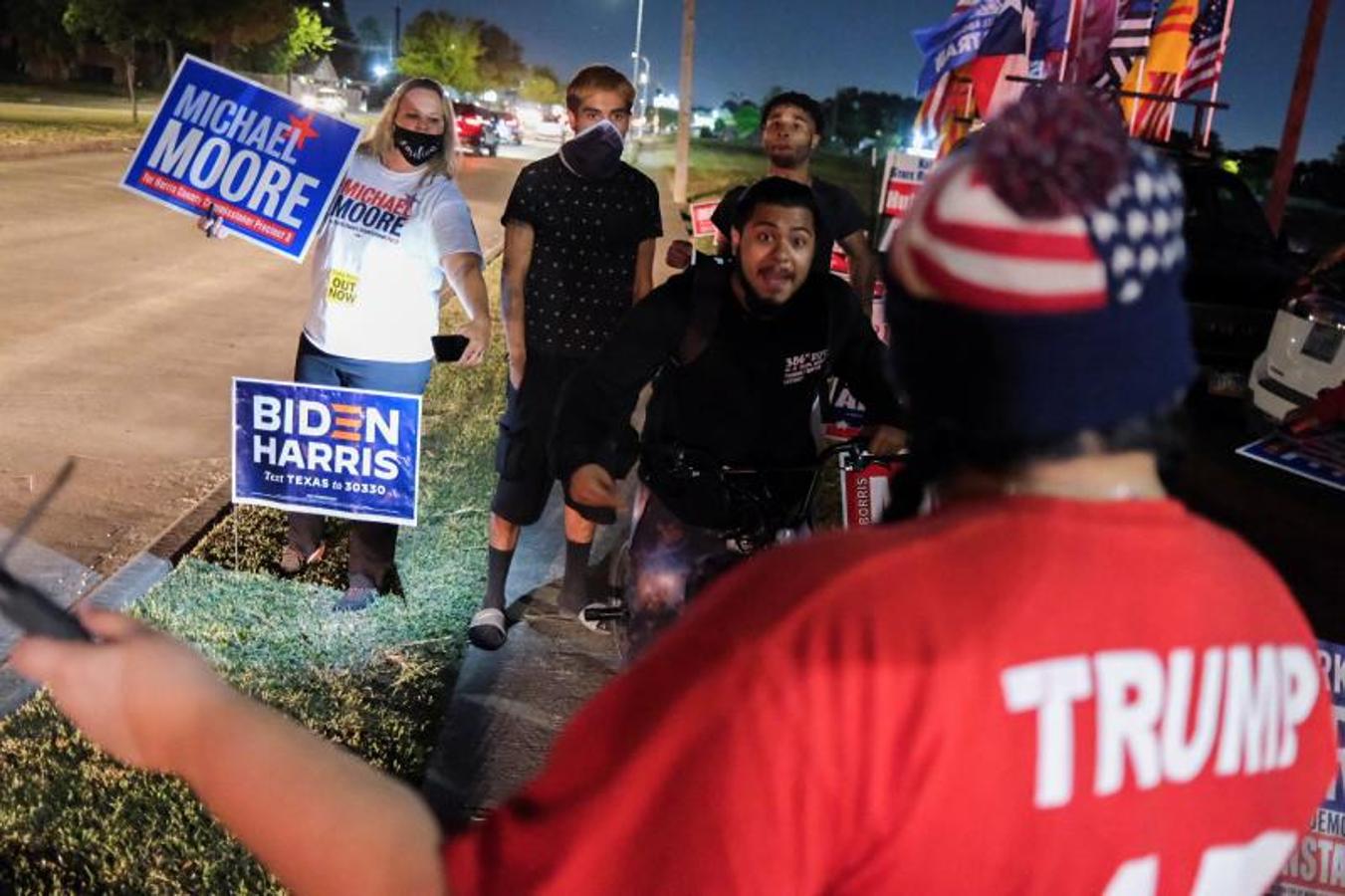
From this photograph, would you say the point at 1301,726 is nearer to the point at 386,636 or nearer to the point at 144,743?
the point at 144,743

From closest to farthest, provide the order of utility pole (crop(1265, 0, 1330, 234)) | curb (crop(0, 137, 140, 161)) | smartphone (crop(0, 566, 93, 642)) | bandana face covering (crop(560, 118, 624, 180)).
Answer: smartphone (crop(0, 566, 93, 642))
bandana face covering (crop(560, 118, 624, 180))
utility pole (crop(1265, 0, 1330, 234))
curb (crop(0, 137, 140, 161))

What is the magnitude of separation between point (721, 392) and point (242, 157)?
2.41 m

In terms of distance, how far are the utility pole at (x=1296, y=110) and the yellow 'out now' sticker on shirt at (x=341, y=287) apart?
13703 millimetres

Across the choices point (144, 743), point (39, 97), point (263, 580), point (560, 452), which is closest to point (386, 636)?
point (263, 580)

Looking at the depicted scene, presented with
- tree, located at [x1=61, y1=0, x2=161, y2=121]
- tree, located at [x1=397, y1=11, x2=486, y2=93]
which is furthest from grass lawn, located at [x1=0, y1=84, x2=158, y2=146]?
tree, located at [x1=397, y1=11, x2=486, y2=93]

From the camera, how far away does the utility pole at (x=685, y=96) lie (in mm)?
28000

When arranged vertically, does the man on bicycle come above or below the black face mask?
below

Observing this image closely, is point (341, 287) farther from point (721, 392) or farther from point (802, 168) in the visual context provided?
point (802, 168)

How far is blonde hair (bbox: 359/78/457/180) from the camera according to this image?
4418 millimetres

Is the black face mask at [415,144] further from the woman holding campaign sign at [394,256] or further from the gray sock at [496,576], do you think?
the gray sock at [496,576]

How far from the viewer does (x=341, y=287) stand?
441 cm

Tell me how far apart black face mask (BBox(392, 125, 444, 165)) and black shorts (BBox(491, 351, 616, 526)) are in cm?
86

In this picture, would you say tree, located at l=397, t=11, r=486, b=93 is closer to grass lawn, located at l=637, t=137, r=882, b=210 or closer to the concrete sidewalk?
grass lawn, located at l=637, t=137, r=882, b=210

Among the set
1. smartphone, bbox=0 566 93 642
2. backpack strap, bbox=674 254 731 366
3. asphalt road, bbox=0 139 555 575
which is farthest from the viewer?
asphalt road, bbox=0 139 555 575
